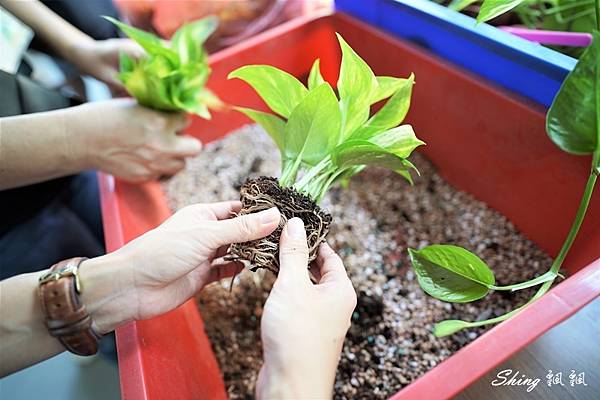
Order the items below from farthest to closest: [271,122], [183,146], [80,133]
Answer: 1. [183,146]
2. [80,133]
3. [271,122]

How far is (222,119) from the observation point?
1067 mm

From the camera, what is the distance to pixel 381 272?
79 centimetres

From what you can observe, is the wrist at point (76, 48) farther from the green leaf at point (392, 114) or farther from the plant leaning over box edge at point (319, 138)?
the green leaf at point (392, 114)

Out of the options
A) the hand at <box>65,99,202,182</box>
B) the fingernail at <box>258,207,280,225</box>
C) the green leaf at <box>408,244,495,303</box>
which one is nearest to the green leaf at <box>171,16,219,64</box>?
the hand at <box>65,99,202,182</box>

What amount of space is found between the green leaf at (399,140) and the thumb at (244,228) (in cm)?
16

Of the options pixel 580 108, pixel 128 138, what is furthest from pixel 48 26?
pixel 580 108

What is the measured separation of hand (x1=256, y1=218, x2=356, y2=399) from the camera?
0.41m

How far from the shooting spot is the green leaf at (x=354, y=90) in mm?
528

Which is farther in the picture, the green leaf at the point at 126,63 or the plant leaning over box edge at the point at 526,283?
the green leaf at the point at 126,63

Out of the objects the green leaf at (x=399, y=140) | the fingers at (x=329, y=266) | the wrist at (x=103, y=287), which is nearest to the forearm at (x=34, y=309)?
the wrist at (x=103, y=287)

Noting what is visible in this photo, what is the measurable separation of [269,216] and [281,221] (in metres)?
0.03

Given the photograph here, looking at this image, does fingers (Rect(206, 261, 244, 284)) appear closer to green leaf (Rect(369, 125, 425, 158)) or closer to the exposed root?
the exposed root

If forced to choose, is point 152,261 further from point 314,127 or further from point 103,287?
point 314,127

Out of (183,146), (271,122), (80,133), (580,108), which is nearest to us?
(580,108)
